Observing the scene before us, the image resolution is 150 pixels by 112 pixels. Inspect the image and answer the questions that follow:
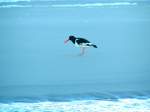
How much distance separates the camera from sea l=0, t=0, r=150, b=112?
1.51m

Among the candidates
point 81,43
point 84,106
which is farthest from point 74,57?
point 84,106

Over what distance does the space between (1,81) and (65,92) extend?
29cm

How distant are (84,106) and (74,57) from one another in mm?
414

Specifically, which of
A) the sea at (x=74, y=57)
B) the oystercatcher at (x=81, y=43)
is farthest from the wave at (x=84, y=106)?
the oystercatcher at (x=81, y=43)

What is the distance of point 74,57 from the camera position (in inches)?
71.5

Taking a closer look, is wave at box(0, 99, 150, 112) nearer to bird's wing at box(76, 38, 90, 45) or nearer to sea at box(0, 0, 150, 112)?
sea at box(0, 0, 150, 112)

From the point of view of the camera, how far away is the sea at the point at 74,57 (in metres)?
1.51

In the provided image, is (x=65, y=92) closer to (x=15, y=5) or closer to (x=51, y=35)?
(x=51, y=35)

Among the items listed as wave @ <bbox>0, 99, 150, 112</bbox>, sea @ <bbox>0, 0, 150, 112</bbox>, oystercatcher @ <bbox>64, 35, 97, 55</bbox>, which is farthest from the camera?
oystercatcher @ <bbox>64, 35, 97, 55</bbox>

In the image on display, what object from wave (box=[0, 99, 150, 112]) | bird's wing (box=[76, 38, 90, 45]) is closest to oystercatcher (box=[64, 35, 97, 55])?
bird's wing (box=[76, 38, 90, 45])

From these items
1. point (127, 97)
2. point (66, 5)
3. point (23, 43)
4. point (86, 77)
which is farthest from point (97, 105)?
point (66, 5)

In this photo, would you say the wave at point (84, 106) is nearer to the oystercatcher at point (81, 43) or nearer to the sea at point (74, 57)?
the sea at point (74, 57)

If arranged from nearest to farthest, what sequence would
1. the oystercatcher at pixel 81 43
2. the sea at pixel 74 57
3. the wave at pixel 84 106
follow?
the wave at pixel 84 106 < the sea at pixel 74 57 < the oystercatcher at pixel 81 43

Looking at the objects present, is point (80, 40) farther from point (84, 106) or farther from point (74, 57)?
point (84, 106)
